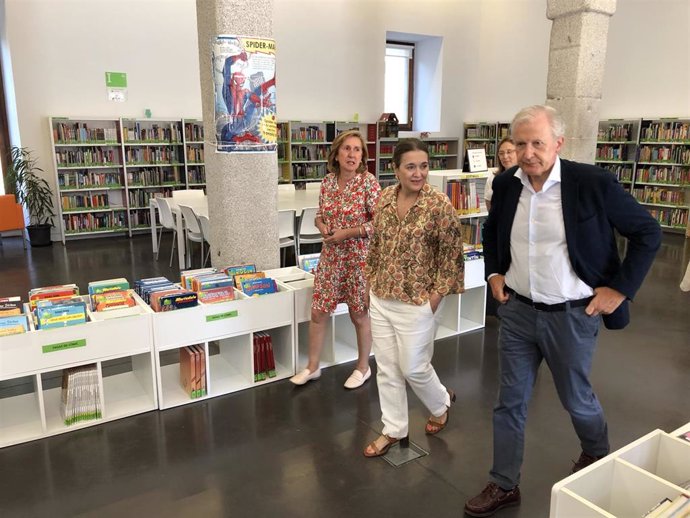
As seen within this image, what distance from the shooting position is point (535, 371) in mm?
2334

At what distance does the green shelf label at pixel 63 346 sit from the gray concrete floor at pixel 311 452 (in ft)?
1.66

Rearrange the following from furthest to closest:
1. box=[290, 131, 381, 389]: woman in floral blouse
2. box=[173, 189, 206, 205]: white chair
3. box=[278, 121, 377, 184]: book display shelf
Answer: box=[278, 121, 377, 184]: book display shelf < box=[173, 189, 206, 205]: white chair < box=[290, 131, 381, 389]: woman in floral blouse

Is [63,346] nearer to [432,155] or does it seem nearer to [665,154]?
[665,154]

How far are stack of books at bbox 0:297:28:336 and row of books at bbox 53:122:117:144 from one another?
6.54 metres

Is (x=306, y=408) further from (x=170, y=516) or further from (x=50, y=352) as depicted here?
(x=50, y=352)

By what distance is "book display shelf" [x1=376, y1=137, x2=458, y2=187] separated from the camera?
1226 cm

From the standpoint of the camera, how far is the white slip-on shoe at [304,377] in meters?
3.69

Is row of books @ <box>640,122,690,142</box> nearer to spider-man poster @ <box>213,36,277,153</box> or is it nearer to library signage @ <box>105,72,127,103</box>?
spider-man poster @ <box>213,36,277,153</box>

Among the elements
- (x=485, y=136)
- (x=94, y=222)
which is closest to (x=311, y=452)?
(x=94, y=222)

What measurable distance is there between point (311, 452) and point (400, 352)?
0.80 m

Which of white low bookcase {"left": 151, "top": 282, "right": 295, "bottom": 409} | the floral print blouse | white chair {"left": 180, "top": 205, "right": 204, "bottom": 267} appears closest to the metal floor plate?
the floral print blouse

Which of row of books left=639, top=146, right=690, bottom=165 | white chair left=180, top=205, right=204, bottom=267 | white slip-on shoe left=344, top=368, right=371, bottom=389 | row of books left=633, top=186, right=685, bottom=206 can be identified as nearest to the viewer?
white slip-on shoe left=344, top=368, right=371, bottom=389

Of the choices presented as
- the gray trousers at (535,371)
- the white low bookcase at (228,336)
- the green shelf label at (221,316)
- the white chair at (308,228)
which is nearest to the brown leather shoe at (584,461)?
the gray trousers at (535,371)

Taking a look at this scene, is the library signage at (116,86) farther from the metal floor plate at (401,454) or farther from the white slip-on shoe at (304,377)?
the metal floor plate at (401,454)
